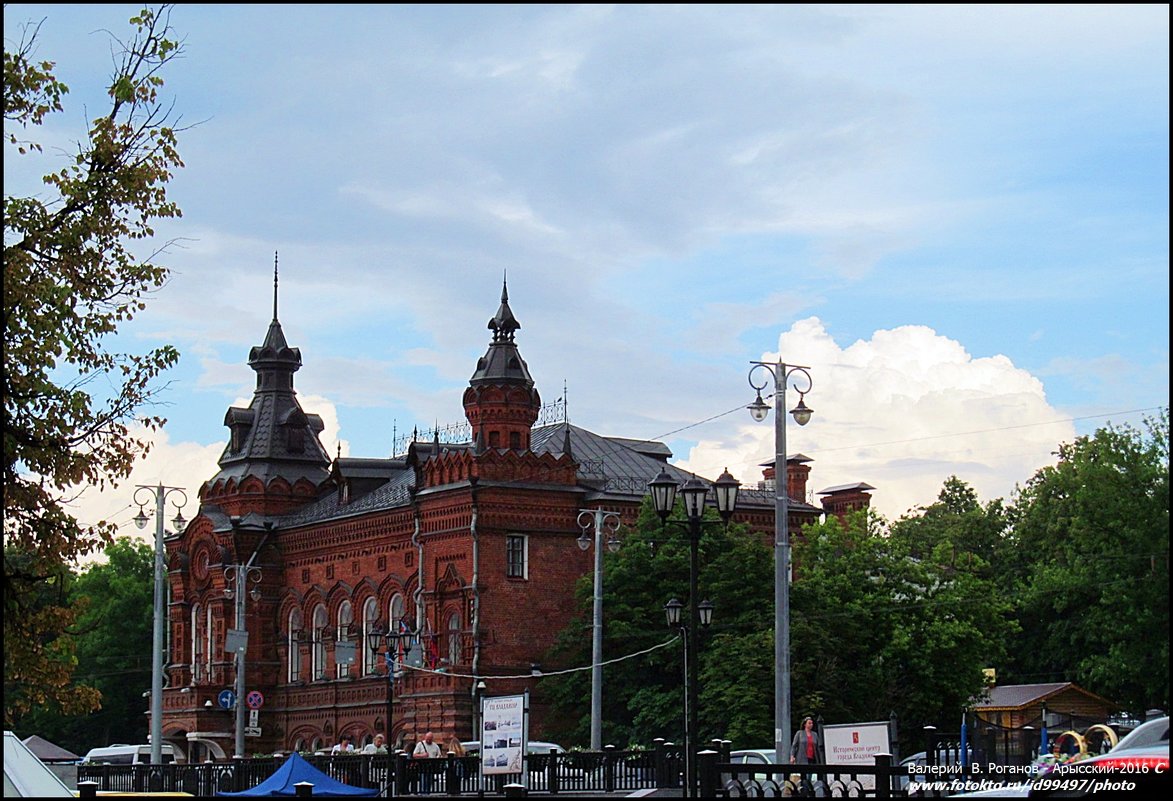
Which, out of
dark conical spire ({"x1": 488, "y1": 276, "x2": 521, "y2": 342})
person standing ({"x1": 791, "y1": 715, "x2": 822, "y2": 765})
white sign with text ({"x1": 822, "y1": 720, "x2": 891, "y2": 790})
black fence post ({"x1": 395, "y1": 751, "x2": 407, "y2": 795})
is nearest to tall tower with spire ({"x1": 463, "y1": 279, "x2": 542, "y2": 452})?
dark conical spire ({"x1": 488, "y1": 276, "x2": 521, "y2": 342})

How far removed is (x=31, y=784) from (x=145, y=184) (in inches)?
254

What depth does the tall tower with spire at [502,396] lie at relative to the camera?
204ft

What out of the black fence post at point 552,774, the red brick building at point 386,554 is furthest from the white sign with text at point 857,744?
the red brick building at point 386,554

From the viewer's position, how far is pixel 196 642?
7662 cm

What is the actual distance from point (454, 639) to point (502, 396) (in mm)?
8633

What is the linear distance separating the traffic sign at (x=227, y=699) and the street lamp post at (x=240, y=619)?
1.34 feet

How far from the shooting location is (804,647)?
53.6 m

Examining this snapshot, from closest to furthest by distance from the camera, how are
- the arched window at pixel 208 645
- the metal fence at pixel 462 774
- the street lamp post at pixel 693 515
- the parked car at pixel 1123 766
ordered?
the parked car at pixel 1123 766 < the street lamp post at pixel 693 515 < the metal fence at pixel 462 774 < the arched window at pixel 208 645

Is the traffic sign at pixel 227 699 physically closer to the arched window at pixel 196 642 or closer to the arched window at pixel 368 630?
the arched window at pixel 196 642

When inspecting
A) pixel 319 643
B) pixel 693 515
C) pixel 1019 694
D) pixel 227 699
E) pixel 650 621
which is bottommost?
pixel 227 699

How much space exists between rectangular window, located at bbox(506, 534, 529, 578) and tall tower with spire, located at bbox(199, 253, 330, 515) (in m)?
16.4

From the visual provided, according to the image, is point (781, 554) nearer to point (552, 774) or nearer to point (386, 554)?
point (552, 774)

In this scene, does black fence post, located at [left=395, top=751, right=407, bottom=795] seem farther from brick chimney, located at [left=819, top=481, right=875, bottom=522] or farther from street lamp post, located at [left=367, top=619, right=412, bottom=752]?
brick chimney, located at [left=819, top=481, right=875, bottom=522]

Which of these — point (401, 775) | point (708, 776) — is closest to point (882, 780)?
point (708, 776)
